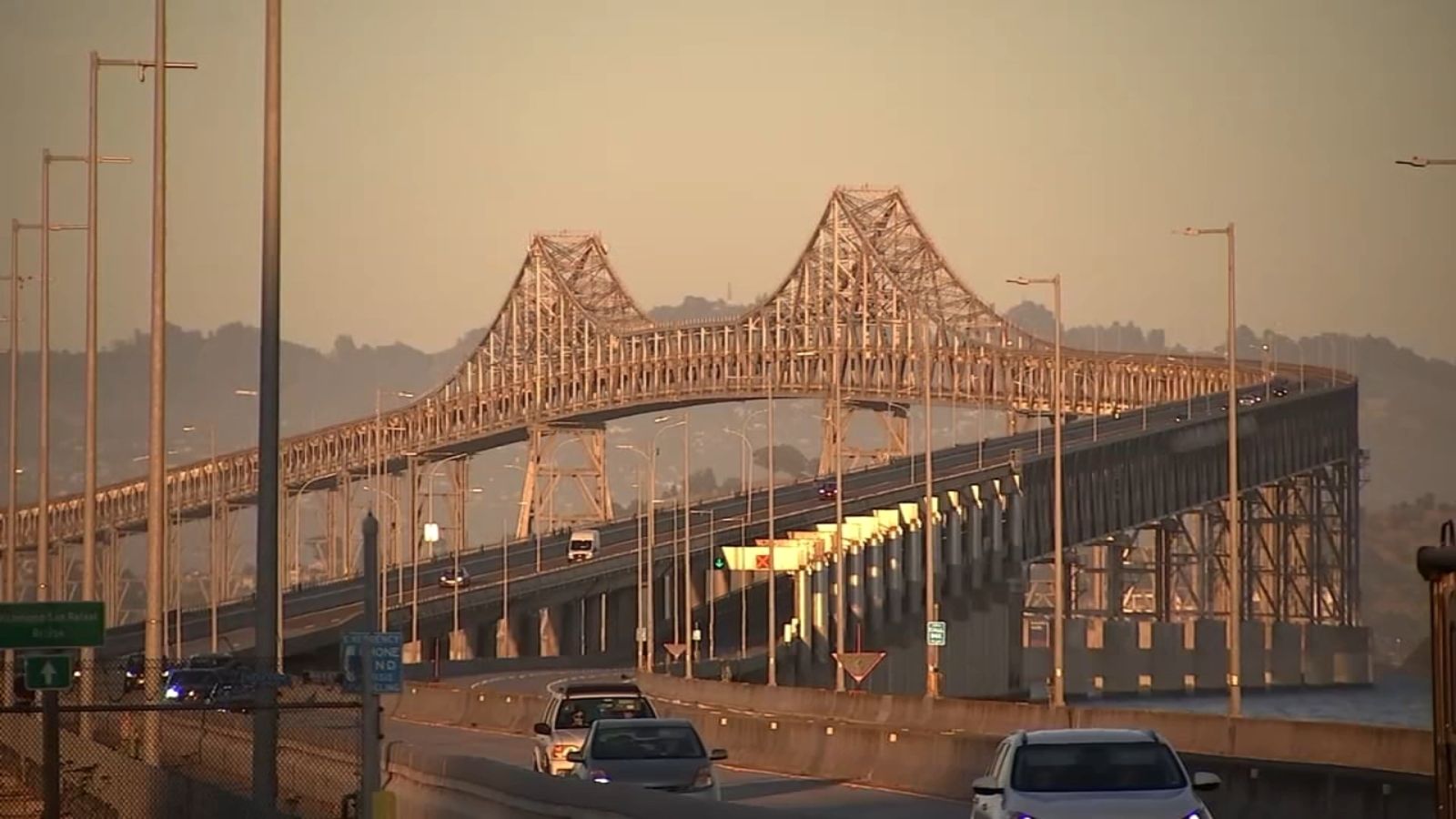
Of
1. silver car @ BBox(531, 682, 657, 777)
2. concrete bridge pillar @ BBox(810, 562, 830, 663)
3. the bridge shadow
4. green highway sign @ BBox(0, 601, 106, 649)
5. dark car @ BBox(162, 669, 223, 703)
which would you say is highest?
green highway sign @ BBox(0, 601, 106, 649)

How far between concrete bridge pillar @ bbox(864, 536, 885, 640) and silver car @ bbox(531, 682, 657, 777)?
89.6 metres

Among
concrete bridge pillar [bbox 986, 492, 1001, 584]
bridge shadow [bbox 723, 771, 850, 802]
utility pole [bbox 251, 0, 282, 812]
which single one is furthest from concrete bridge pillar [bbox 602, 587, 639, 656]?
utility pole [bbox 251, 0, 282, 812]

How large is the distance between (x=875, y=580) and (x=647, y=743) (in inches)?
3843

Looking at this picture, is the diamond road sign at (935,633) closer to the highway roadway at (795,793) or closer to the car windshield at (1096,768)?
the highway roadway at (795,793)

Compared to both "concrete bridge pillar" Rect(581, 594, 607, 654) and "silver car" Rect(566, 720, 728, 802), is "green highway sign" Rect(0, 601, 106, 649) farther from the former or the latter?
"concrete bridge pillar" Rect(581, 594, 607, 654)

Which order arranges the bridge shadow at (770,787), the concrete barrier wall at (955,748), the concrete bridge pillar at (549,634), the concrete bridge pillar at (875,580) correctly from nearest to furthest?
the concrete barrier wall at (955,748) → the bridge shadow at (770,787) → the concrete bridge pillar at (875,580) → the concrete bridge pillar at (549,634)

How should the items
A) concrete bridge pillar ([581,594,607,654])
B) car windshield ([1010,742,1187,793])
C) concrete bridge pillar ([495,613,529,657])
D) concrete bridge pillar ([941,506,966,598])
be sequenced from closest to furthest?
car windshield ([1010,742,1187,793])
concrete bridge pillar ([941,506,966,598])
concrete bridge pillar ([495,613,529,657])
concrete bridge pillar ([581,594,607,654])

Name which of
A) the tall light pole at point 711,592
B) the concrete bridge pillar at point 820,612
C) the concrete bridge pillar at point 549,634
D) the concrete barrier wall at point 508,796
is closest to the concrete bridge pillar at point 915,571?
the concrete bridge pillar at point 820,612

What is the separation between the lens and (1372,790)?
26969mm

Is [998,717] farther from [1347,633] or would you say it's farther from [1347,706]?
[1347,633]

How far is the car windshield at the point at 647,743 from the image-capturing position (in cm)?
2945

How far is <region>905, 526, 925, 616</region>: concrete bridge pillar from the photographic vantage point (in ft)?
430

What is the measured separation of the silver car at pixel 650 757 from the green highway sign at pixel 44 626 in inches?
226

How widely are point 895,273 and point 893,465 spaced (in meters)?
45.2
